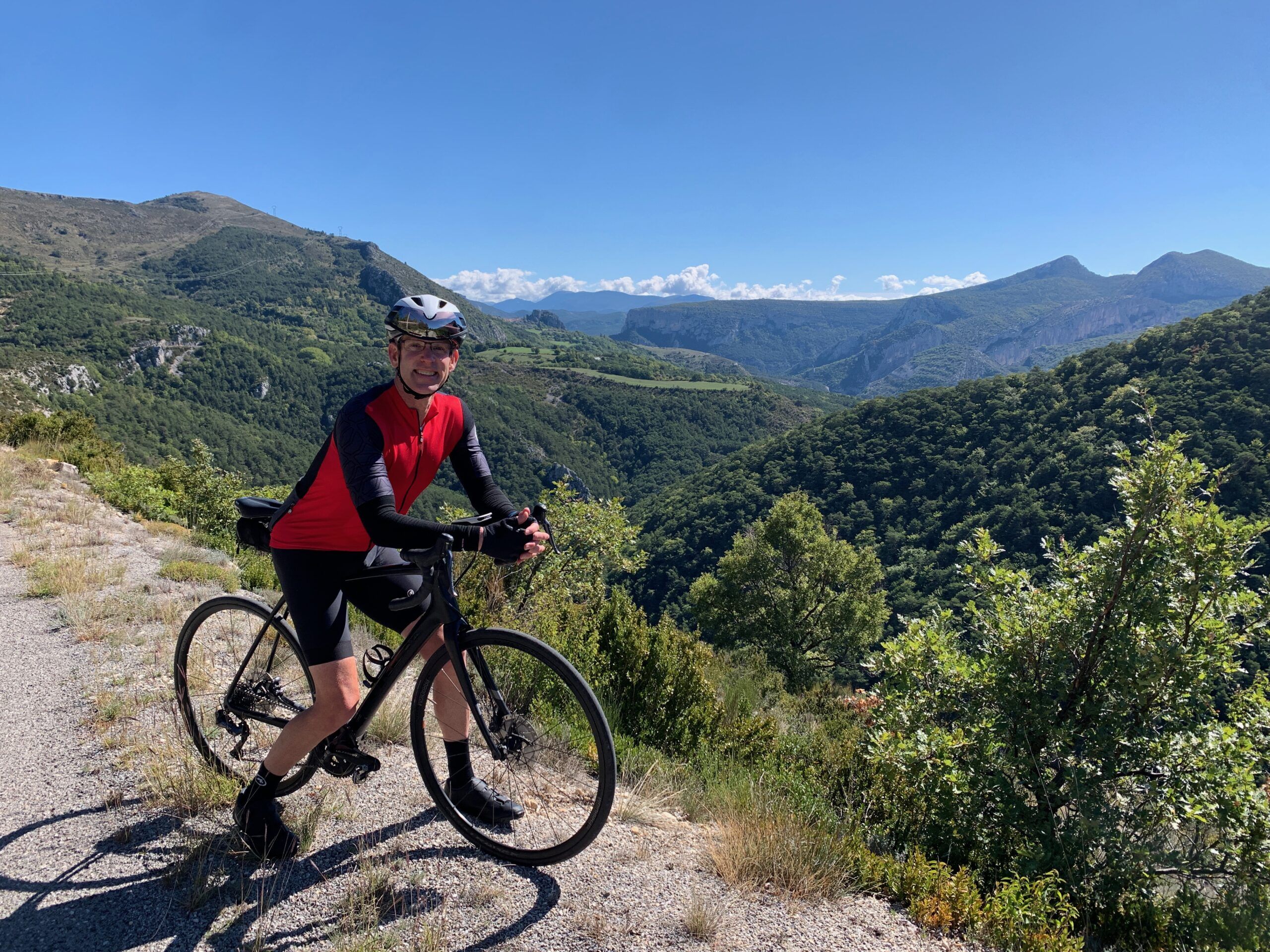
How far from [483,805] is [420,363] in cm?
199

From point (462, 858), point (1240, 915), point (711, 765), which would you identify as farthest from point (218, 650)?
point (1240, 915)

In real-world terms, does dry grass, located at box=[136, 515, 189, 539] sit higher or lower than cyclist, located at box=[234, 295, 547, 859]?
lower

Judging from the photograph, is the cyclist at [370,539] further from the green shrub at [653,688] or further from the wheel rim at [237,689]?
the green shrub at [653,688]

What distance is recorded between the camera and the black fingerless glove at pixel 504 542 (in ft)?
7.92

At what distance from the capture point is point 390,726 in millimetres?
3625

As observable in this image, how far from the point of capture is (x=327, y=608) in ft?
8.51

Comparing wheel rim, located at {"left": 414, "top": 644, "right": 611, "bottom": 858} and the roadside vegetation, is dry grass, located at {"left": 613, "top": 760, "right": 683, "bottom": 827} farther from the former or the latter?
wheel rim, located at {"left": 414, "top": 644, "right": 611, "bottom": 858}

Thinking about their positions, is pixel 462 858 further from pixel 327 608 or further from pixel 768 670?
pixel 768 670

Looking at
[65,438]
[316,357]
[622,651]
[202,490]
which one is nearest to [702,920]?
[622,651]

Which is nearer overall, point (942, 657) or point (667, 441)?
point (942, 657)

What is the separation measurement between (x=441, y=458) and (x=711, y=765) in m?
2.70

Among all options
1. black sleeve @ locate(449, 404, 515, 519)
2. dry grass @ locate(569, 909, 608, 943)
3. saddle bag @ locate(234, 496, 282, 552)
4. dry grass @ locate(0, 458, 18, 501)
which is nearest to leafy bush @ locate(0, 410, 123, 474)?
dry grass @ locate(0, 458, 18, 501)

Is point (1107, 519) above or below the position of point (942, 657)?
below

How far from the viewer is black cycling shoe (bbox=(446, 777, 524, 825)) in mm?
2828
